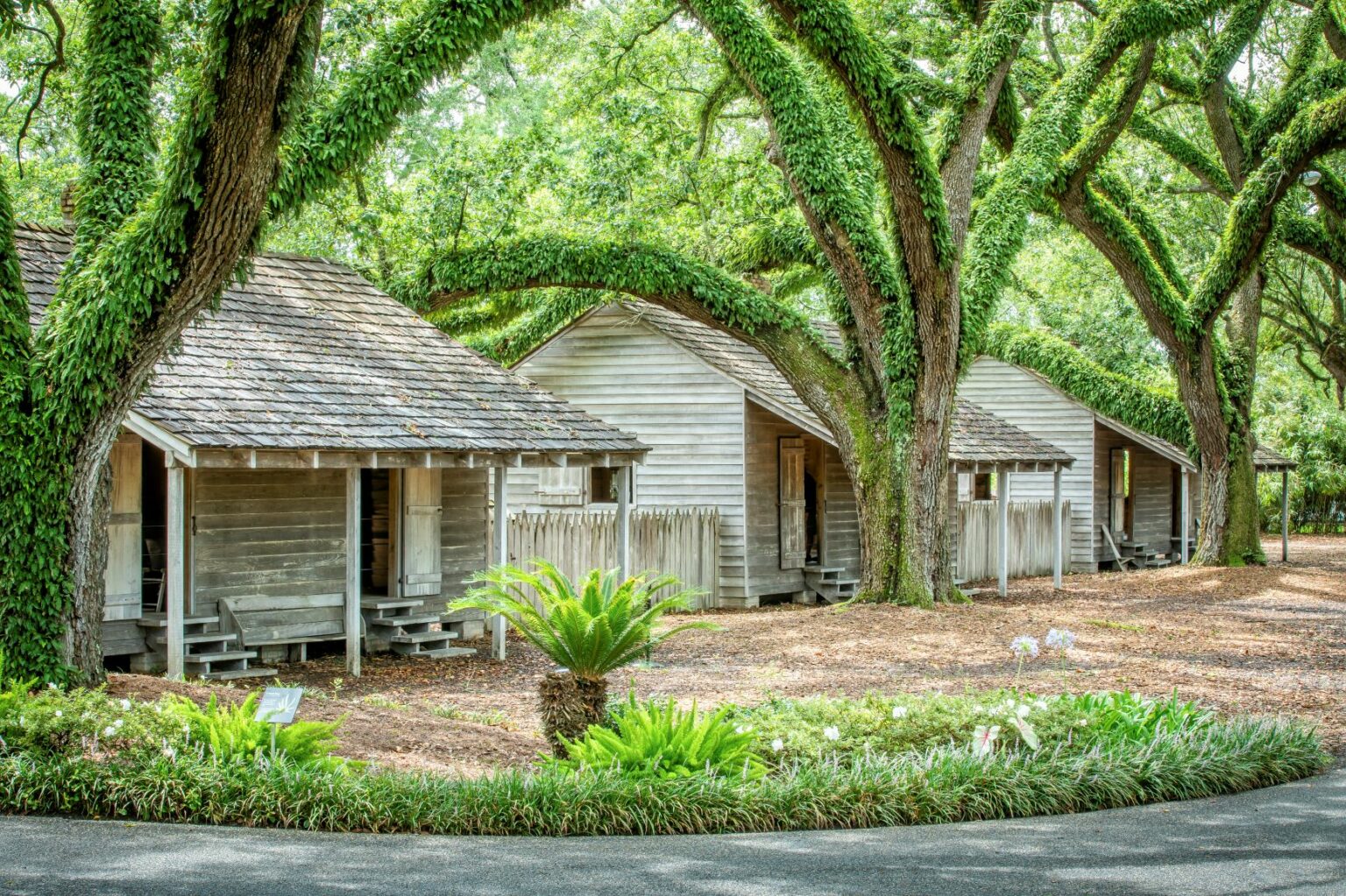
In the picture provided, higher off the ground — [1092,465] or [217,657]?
[1092,465]

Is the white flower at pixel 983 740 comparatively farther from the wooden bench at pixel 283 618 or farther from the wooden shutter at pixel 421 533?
the wooden shutter at pixel 421 533

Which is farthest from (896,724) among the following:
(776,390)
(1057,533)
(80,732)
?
(1057,533)

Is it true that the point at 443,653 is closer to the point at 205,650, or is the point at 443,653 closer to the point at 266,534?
the point at 266,534

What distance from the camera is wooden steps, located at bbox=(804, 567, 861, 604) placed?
24.4 metres

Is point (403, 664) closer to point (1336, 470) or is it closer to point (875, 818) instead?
point (875, 818)

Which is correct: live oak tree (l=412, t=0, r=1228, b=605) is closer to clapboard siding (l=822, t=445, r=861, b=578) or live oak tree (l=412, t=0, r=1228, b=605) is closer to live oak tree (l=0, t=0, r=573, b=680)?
clapboard siding (l=822, t=445, r=861, b=578)

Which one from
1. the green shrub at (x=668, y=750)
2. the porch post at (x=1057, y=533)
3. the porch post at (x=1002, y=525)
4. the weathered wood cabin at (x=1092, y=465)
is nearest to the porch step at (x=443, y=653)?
the green shrub at (x=668, y=750)

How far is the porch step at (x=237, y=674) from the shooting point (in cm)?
1409

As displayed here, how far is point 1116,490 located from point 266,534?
883 inches

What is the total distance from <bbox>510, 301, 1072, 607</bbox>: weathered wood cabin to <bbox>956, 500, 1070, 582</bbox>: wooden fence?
3.18m

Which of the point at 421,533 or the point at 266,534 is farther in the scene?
the point at 421,533

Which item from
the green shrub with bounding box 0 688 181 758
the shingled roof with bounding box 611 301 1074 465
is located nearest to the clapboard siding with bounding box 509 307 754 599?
the shingled roof with bounding box 611 301 1074 465

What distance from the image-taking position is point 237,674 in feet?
46.8

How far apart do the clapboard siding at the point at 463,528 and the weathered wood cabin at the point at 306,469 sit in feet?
0.07
